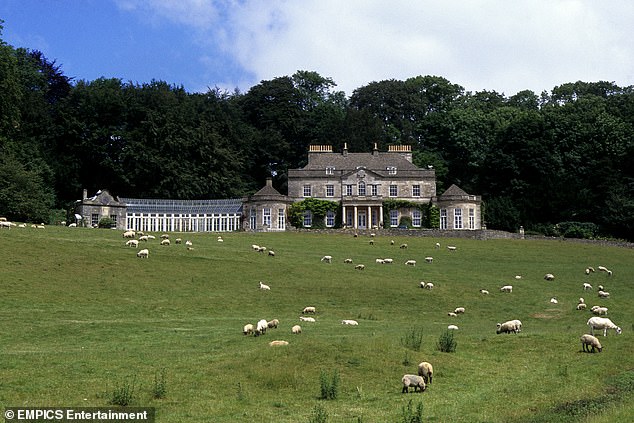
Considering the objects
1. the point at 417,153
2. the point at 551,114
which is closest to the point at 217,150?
the point at 417,153

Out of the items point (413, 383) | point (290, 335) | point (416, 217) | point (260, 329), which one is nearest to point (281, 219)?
point (416, 217)

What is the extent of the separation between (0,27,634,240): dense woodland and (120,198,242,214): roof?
11.1 feet

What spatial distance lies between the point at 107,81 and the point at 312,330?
89197 mm

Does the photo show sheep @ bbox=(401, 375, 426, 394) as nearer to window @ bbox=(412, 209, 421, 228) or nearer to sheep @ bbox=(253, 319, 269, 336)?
sheep @ bbox=(253, 319, 269, 336)

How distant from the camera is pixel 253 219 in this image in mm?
91688

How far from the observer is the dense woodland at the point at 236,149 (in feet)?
303

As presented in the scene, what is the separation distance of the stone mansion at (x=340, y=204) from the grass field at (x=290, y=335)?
95.4ft

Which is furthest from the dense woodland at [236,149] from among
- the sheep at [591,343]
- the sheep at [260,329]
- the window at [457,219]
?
the sheep at [591,343]

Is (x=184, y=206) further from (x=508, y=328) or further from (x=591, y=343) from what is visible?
(x=591, y=343)

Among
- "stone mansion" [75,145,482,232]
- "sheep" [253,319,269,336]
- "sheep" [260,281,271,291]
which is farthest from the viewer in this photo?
"stone mansion" [75,145,482,232]

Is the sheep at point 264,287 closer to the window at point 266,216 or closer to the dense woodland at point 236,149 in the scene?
the dense woodland at point 236,149

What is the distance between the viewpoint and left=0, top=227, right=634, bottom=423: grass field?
1977 cm

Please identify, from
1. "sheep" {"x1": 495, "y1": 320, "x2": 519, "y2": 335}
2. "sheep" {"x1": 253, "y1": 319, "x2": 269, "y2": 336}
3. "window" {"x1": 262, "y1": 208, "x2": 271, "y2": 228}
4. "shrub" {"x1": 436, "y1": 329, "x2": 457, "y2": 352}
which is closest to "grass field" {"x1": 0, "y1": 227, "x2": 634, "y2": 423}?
"shrub" {"x1": 436, "y1": 329, "x2": 457, "y2": 352}

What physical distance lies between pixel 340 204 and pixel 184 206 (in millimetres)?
19731
